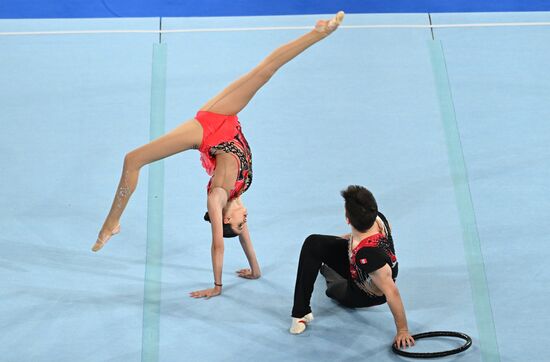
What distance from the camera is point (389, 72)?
22.6ft

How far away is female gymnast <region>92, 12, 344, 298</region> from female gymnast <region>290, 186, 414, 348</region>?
17.7 inches

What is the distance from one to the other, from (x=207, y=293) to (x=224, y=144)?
91 centimetres

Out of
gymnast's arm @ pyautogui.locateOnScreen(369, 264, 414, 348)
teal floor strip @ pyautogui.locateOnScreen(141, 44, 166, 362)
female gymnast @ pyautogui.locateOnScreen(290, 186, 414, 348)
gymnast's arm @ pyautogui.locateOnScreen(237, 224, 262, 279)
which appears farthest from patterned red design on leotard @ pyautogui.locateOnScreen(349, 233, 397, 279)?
teal floor strip @ pyautogui.locateOnScreen(141, 44, 166, 362)

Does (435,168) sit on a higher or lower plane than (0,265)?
higher

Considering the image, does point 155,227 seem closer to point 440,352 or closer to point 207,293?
point 207,293

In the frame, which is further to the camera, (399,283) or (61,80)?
(61,80)

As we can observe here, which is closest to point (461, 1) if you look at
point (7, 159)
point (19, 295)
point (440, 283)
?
point (440, 283)

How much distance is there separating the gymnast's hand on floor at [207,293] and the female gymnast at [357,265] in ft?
1.66

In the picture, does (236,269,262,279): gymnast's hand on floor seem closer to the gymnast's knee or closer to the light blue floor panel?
the light blue floor panel

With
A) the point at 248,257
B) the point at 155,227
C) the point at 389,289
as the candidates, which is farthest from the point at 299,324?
the point at 155,227

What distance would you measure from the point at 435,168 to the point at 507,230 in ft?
2.21

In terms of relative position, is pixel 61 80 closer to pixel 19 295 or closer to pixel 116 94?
pixel 116 94

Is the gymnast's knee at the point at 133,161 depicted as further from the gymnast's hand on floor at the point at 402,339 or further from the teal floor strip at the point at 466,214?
the teal floor strip at the point at 466,214

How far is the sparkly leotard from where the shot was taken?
202 inches
